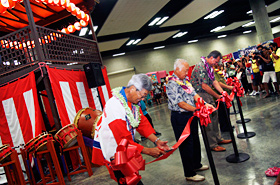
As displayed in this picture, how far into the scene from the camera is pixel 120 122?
6.44ft

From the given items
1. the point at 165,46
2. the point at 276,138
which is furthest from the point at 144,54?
the point at 276,138

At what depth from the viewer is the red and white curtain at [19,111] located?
16.9 feet

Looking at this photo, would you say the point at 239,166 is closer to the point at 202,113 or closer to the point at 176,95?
the point at 202,113

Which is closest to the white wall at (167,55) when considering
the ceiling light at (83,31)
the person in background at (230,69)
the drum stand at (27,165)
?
the ceiling light at (83,31)

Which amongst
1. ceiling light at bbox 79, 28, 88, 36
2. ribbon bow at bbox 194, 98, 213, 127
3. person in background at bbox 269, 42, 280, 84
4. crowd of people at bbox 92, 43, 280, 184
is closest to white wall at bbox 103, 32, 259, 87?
ceiling light at bbox 79, 28, 88, 36

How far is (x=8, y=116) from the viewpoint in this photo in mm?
5496

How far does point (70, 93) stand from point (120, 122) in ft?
13.8

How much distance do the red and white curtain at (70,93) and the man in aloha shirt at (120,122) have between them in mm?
3370

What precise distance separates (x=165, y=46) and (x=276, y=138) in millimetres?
19348

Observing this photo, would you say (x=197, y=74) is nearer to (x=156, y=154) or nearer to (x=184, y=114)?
(x=184, y=114)

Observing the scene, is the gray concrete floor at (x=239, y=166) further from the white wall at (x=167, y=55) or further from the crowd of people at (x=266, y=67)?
the white wall at (x=167, y=55)

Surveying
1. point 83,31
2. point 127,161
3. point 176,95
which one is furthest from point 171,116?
point 83,31

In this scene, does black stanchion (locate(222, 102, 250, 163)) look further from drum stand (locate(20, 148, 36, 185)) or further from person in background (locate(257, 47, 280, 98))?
person in background (locate(257, 47, 280, 98))

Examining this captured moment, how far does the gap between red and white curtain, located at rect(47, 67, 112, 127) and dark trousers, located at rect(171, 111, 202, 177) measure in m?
3.05
